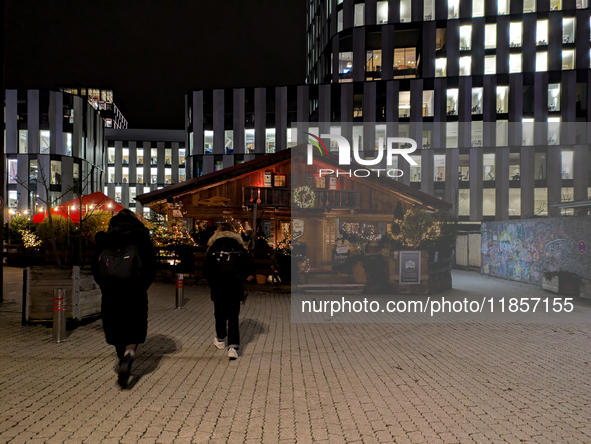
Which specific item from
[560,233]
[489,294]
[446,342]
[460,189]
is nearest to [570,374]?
[446,342]

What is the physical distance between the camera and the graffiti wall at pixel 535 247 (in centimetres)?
1341

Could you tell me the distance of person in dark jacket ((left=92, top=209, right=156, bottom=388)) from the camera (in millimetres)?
4914

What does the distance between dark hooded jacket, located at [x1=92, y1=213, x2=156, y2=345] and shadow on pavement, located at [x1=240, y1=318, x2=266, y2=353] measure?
6.90ft

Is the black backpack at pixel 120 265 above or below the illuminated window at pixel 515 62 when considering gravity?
below

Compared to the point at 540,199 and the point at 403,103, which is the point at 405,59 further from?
the point at 540,199

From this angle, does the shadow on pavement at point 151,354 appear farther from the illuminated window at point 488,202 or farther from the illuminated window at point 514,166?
the illuminated window at point 514,166

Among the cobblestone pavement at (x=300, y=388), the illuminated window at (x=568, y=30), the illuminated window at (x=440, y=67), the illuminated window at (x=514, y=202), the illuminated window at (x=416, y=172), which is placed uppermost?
the illuminated window at (x=568, y=30)

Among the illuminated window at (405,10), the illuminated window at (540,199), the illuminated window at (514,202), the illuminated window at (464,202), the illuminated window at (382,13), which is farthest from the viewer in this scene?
the illuminated window at (382,13)

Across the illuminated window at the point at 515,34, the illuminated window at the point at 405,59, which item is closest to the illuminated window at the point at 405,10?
the illuminated window at the point at 405,59

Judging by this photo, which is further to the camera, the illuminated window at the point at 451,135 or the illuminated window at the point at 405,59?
the illuminated window at the point at 405,59

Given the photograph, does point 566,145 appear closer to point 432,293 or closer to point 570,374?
point 432,293

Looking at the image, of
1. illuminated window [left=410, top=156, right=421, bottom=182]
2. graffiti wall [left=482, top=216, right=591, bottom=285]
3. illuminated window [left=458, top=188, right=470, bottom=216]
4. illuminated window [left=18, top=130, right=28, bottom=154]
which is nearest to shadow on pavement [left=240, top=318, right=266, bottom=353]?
graffiti wall [left=482, top=216, right=591, bottom=285]

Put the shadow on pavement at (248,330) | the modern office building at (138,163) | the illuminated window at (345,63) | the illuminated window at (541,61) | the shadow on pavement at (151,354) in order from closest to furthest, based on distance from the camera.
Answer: the shadow on pavement at (151,354) → the shadow on pavement at (248,330) → the illuminated window at (541,61) → the illuminated window at (345,63) → the modern office building at (138,163)

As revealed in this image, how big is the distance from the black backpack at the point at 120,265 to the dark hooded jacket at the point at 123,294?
46 millimetres
